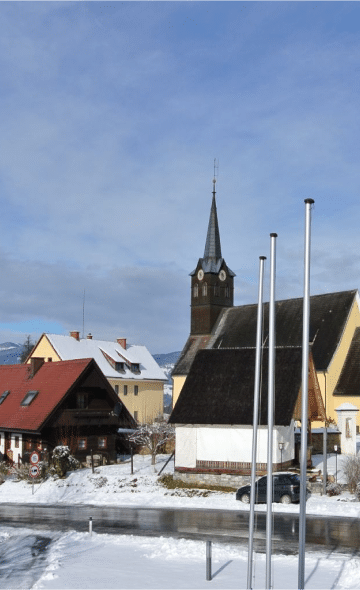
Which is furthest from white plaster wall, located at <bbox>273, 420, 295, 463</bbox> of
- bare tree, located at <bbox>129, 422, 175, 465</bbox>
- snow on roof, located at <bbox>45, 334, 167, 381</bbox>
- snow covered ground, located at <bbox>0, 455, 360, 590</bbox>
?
snow on roof, located at <bbox>45, 334, 167, 381</bbox>

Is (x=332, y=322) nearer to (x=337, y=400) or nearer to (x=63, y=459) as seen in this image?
(x=337, y=400)

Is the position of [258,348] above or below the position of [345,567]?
above

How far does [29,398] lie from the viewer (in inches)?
1788

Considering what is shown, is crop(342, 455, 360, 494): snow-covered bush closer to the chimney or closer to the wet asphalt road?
the wet asphalt road

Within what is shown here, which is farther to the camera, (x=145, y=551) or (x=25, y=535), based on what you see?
(x=25, y=535)

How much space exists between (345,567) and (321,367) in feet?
110

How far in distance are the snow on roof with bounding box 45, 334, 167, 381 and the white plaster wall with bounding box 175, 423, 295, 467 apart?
3067cm

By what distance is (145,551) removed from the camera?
20.3 m

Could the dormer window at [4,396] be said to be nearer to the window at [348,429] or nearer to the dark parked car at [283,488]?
the window at [348,429]

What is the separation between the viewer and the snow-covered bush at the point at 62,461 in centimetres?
3816

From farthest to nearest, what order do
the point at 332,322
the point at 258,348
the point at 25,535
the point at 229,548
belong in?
the point at 332,322, the point at 25,535, the point at 229,548, the point at 258,348

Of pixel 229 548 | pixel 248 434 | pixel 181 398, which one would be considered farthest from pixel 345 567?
pixel 181 398

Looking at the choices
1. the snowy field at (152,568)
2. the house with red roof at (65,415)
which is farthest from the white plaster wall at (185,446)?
the snowy field at (152,568)

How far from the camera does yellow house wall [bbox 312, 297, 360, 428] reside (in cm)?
5041
